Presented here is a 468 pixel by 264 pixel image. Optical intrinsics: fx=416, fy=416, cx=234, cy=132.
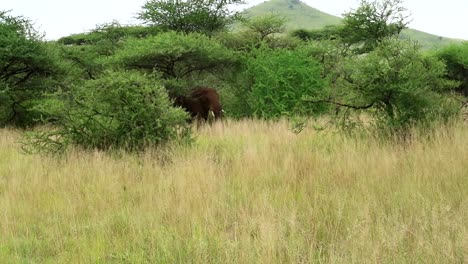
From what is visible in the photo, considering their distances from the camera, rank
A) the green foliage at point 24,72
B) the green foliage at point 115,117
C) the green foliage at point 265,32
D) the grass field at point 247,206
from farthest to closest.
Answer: the green foliage at point 265,32 → the green foliage at point 24,72 → the green foliage at point 115,117 → the grass field at point 247,206

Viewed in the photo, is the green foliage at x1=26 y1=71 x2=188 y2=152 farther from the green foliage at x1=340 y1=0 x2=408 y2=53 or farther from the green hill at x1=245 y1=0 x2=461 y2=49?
the green hill at x1=245 y1=0 x2=461 y2=49

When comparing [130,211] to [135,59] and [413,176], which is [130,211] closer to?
[413,176]

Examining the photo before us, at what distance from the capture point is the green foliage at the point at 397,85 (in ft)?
24.1

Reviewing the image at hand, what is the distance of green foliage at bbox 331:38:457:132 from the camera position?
289 inches

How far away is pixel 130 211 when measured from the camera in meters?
4.27

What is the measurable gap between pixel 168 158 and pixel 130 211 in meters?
2.38

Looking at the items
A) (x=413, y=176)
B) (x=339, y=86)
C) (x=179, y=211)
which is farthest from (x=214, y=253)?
(x=339, y=86)

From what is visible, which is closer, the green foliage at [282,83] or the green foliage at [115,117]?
the green foliage at [115,117]

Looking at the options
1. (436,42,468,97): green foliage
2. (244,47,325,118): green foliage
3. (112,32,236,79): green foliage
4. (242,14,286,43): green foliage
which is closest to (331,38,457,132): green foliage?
(244,47,325,118): green foliage

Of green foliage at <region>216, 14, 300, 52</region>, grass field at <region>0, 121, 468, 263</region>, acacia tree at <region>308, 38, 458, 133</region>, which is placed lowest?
grass field at <region>0, 121, 468, 263</region>

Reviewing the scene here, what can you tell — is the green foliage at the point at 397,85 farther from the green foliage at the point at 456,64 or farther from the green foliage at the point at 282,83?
the green foliage at the point at 456,64

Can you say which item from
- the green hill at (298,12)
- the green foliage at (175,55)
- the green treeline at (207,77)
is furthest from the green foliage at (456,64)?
the green hill at (298,12)

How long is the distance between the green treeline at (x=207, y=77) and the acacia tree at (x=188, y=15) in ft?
0.16

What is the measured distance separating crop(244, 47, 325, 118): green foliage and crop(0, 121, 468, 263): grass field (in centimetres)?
710
